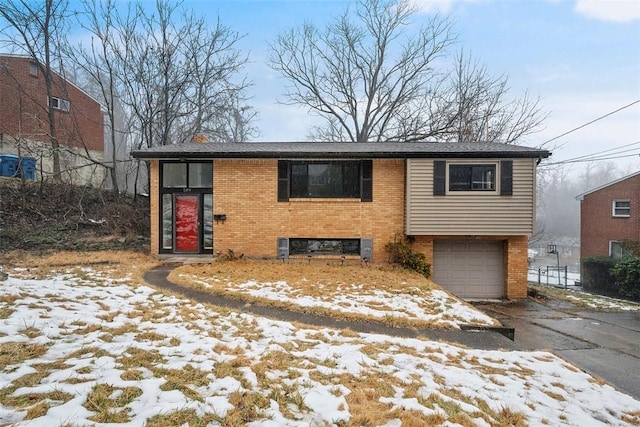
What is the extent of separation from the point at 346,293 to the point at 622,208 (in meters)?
20.2

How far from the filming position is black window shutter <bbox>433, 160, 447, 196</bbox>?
33.8ft

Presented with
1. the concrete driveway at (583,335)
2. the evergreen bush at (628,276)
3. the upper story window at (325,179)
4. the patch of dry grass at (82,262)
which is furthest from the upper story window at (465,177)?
the evergreen bush at (628,276)

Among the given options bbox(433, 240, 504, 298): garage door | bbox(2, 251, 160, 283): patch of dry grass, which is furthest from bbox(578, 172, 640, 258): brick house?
bbox(2, 251, 160, 283): patch of dry grass

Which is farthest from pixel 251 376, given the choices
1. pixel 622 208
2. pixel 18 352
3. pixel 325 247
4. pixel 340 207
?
pixel 622 208

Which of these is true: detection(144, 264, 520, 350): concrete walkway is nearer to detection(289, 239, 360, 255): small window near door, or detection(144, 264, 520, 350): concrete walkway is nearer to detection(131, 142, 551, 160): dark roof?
detection(289, 239, 360, 255): small window near door

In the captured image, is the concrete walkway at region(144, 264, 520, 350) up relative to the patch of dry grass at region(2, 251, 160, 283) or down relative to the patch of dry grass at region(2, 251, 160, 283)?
down

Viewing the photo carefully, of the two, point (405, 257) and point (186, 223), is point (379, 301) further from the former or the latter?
point (186, 223)

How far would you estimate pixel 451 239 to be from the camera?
Result: 11.0 meters

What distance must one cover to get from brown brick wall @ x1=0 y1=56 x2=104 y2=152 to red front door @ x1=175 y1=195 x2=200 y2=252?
8951 mm

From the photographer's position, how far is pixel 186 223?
36.3 feet

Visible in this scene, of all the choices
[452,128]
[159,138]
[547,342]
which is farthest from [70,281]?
[452,128]

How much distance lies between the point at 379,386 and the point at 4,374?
10.5 feet

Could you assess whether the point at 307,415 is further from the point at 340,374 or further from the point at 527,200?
the point at 527,200

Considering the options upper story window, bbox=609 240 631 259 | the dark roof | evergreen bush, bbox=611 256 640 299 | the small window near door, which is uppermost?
the dark roof
